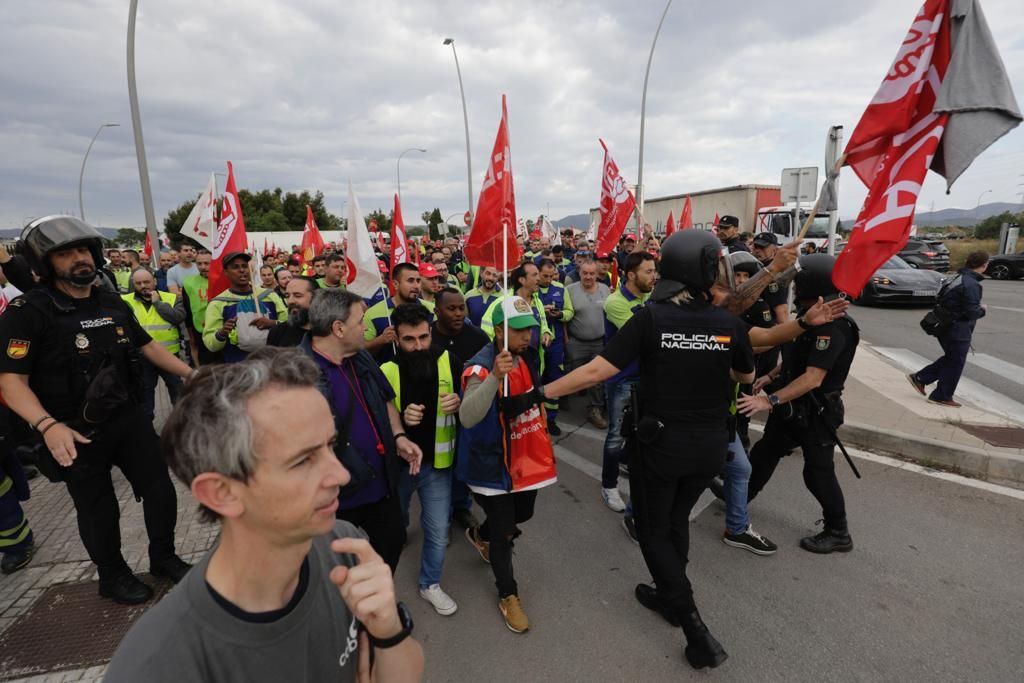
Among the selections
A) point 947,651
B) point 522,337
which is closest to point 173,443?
point 522,337

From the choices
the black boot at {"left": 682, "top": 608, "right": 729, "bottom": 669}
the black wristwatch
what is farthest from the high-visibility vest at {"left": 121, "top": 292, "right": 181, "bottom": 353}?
the black boot at {"left": 682, "top": 608, "right": 729, "bottom": 669}

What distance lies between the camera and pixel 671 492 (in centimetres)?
265

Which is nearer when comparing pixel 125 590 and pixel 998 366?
pixel 125 590

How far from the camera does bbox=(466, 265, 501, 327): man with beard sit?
234 inches

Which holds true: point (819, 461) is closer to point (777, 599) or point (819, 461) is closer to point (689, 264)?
point (777, 599)

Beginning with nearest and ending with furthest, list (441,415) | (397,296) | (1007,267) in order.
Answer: (441,415), (397,296), (1007,267)

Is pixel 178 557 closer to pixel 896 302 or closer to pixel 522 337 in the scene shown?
pixel 522 337

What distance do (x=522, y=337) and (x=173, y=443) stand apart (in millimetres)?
1792

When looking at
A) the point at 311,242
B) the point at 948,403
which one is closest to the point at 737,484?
the point at 948,403

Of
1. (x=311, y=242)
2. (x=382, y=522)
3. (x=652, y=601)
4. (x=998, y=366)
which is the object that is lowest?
(x=998, y=366)

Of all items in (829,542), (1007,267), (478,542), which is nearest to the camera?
(829,542)

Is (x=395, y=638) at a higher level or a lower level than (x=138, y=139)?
lower

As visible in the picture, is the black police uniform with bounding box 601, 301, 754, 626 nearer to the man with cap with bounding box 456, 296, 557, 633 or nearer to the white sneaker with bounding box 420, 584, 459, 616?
the man with cap with bounding box 456, 296, 557, 633

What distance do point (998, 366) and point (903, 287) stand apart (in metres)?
6.60
